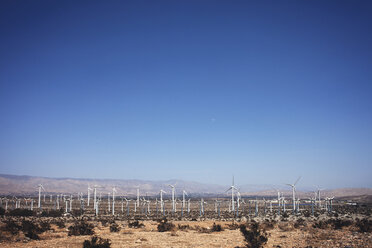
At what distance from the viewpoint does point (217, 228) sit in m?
31.7

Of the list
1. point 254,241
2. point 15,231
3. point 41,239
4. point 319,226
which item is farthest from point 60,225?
point 319,226

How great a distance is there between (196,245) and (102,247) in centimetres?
727

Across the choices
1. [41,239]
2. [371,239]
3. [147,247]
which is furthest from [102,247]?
[371,239]

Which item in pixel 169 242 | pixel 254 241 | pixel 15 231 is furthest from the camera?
pixel 15 231

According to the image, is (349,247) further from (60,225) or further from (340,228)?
(60,225)

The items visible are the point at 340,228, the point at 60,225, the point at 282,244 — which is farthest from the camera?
the point at 60,225

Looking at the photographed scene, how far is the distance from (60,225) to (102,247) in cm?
2016

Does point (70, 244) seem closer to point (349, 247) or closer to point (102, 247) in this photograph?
point (102, 247)

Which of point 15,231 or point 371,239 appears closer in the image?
point 371,239

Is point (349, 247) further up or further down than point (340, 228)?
further up

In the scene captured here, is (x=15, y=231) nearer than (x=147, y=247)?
No

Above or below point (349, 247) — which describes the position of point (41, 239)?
below

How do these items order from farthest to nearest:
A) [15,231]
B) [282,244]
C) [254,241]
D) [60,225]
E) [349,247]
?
[60,225], [15,231], [282,244], [254,241], [349,247]

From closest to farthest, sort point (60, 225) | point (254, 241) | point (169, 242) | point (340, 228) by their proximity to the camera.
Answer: point (254, 241) → point (169, 242) → point (340, 228) → point (60, 225)
